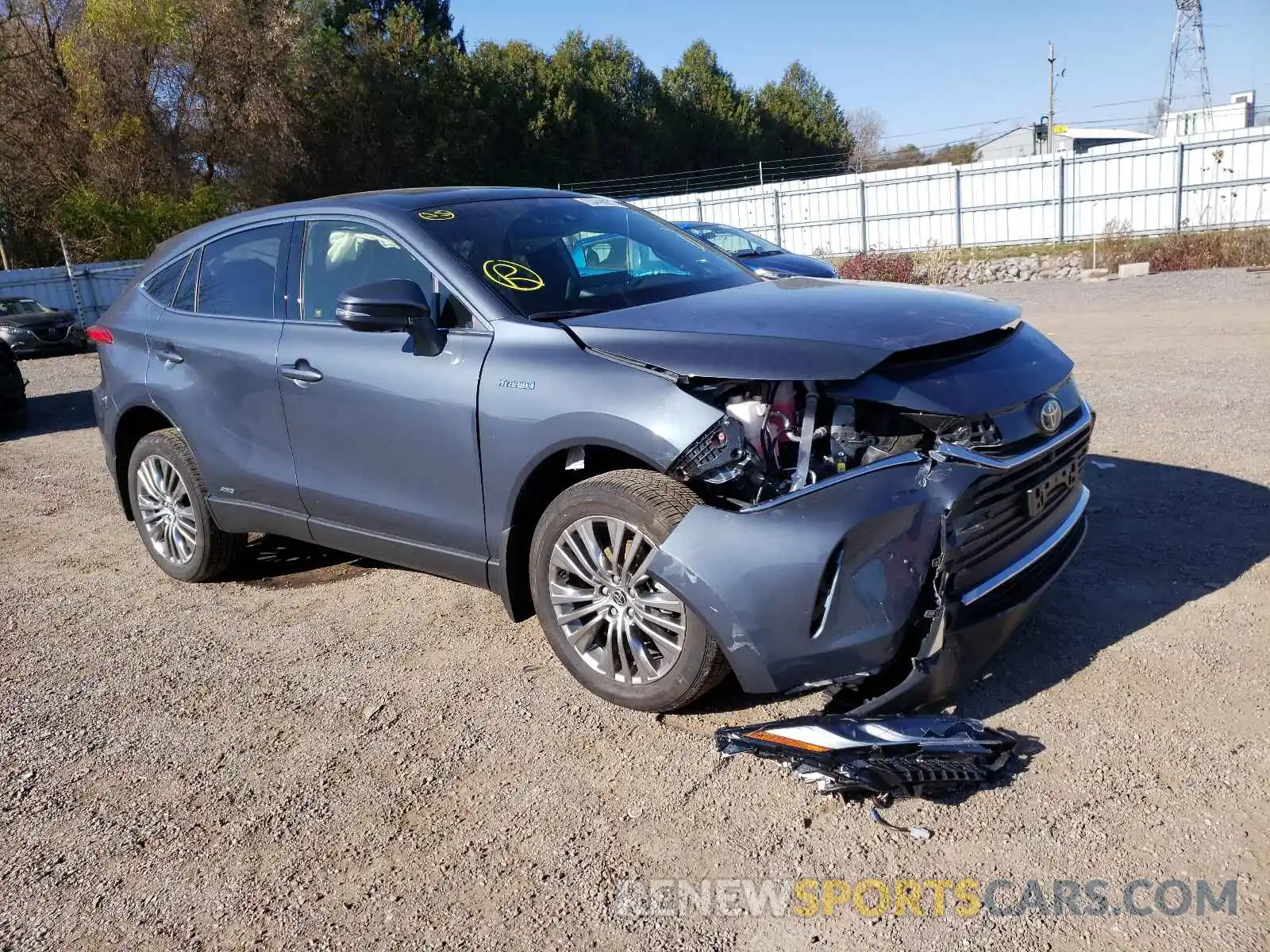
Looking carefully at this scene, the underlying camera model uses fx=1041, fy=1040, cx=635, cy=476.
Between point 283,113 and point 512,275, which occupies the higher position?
point 283,113

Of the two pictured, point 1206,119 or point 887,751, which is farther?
point 1206,119

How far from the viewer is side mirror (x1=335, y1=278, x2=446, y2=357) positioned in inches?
152

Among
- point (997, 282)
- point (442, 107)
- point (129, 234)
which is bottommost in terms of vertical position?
point (997, 282)

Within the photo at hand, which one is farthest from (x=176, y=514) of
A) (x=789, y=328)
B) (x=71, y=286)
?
(x=71, y=286)

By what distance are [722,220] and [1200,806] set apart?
30.0 metres

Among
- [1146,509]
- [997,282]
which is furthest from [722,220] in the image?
[1146,509]

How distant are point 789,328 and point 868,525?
0.75 metres

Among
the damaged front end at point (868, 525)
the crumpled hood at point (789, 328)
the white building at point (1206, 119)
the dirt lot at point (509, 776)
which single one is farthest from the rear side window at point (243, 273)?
the white building at point (1206, 119)

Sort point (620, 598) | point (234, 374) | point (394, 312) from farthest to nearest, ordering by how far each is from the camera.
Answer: point (234, 374) < point (394, 312) < point (620, 598)

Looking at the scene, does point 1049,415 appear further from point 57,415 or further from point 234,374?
point 57,415

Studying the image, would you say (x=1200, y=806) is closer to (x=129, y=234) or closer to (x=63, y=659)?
(x=63, y=659)

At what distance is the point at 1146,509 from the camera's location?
5.35 m

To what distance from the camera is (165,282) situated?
5496mm

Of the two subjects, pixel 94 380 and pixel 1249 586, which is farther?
pixel 94 380
